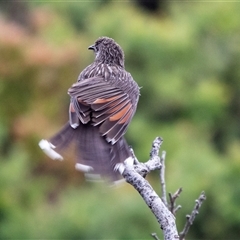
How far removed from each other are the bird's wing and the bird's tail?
42 mm

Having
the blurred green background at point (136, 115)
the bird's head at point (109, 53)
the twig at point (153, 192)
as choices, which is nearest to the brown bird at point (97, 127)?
the twig at point (153, 192)

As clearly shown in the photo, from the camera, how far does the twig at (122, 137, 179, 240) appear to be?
247 centimetres

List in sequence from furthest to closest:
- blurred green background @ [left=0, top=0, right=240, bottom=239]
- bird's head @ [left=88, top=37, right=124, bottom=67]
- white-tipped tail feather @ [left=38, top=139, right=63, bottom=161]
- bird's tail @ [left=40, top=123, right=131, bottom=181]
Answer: blurred green background @ [left=0, top=0, right=240, bottom=239], bird's head @ [left=88, top=37, right=124, bottom=67], white-tipped tail feather @ [left=38, top=139, right=63, bottom=161], bird's tail @ [left=40, top=123, right=131, bottom=181]

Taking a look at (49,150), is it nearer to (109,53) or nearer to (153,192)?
(153,192)

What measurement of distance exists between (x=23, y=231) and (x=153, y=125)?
11.1 feet

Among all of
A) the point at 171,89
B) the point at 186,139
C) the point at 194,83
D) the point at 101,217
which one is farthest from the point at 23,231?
the point at 194,83

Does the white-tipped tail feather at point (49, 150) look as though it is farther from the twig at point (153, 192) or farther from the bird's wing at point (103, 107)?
the twig at point (153, 192)

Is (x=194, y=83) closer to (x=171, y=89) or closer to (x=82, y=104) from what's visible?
(x=171, y=89)

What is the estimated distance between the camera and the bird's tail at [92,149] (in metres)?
3.07

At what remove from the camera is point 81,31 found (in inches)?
556

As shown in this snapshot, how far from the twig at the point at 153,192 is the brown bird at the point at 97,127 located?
146 millimetres

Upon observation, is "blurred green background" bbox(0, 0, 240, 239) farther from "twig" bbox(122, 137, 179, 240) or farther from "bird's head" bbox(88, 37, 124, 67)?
Result: "twig" bbox(122, 137, 179, 240)

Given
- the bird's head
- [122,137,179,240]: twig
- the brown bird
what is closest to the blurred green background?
the bird's head

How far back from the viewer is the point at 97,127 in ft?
11.0
